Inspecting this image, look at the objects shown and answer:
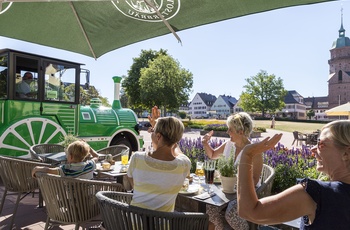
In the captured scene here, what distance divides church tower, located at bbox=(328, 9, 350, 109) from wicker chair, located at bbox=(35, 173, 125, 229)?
89.8 m

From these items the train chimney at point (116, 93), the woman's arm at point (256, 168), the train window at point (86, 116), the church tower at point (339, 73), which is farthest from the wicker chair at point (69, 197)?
the church tower at point (339, 73)

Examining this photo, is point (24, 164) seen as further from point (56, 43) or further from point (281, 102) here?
point (281, 102)

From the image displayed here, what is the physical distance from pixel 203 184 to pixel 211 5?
1756 millimetres

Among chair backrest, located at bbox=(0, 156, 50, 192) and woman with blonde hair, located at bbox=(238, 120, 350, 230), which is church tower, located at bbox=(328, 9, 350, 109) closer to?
chair backrest, located at bbox=(0, 156, 50, 192)

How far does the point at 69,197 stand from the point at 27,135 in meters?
3.10

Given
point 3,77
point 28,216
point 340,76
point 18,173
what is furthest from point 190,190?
point 340,76

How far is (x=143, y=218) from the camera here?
1.62 meters

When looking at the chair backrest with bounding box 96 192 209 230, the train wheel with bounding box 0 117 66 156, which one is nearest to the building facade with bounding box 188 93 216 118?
the train wheel with bounding box 0 117 66 156

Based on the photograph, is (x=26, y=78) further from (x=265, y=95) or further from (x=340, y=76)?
(x=340, y=76)

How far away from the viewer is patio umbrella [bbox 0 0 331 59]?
2129mm

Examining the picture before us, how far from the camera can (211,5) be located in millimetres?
2115

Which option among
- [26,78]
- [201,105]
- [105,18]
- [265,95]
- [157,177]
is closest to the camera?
[157,177]

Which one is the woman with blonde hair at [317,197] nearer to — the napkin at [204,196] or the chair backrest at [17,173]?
the napkin at [204,196]

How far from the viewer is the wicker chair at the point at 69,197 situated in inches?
94.4
